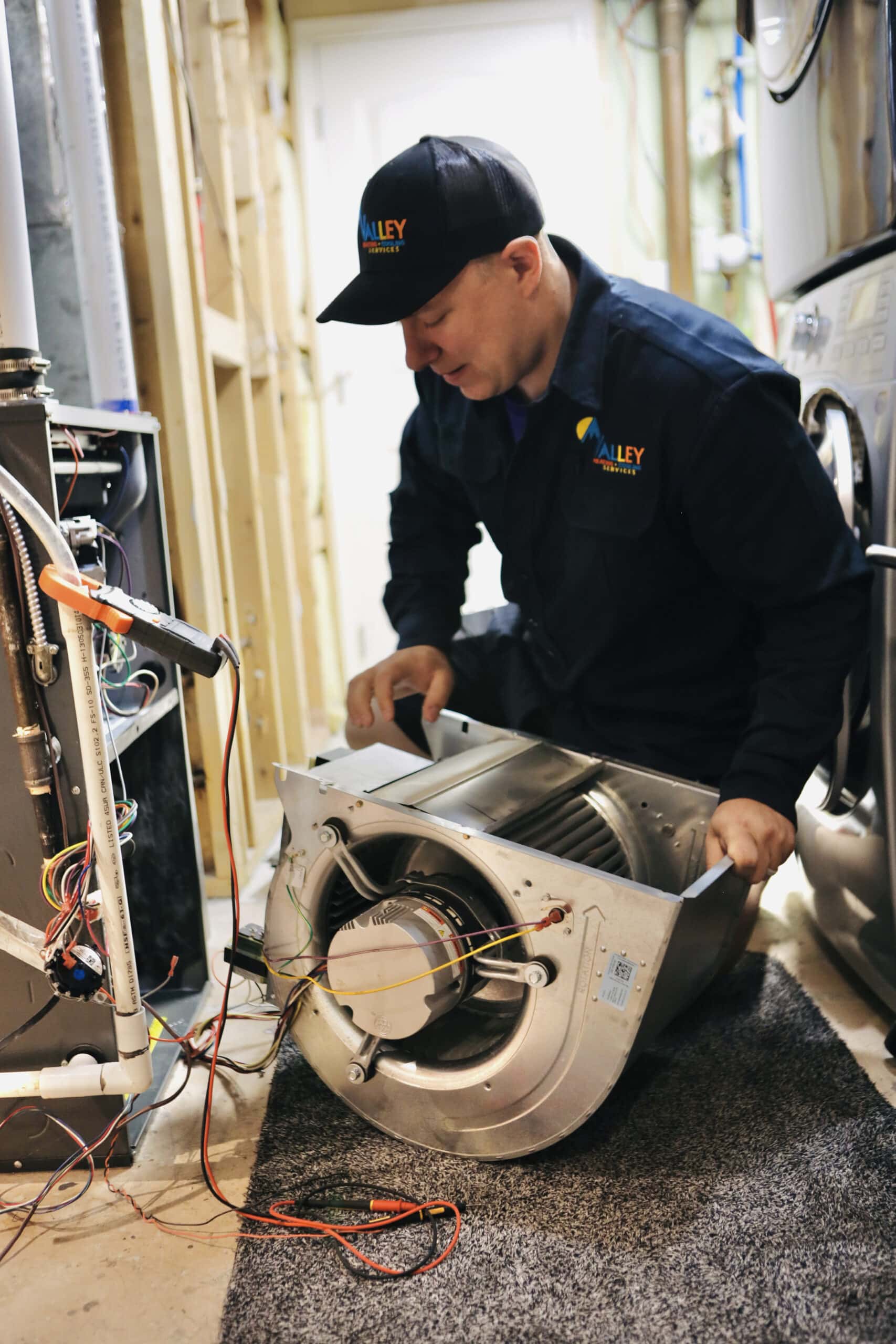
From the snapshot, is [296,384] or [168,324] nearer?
[168,324]

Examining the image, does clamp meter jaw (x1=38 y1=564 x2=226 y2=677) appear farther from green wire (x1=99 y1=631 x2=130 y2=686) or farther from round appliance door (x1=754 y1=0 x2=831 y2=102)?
round appliance door (x1=754 y1=0 x2=831 y2=102)

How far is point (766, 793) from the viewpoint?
3.60ft

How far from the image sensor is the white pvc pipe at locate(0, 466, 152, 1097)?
92cm

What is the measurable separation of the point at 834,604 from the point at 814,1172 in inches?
23.9

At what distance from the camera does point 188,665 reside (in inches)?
35.6

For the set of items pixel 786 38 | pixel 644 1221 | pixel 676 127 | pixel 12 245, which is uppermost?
pixel 676 127

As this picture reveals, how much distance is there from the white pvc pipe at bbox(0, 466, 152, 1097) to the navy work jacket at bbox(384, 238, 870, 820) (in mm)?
637

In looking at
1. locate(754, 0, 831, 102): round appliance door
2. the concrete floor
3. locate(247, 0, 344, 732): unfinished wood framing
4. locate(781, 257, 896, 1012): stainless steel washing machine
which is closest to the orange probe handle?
the concrete floor

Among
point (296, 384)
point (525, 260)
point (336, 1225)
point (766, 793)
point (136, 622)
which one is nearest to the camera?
point (136, 622)

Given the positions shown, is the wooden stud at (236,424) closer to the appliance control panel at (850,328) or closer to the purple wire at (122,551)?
the purple wire at (122,551)

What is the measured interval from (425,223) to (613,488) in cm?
38

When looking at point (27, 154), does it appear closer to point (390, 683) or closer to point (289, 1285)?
point (390, 683)

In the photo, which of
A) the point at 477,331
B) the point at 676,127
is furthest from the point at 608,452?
the point at 676,127

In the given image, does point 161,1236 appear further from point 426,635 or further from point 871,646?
point 871,646
